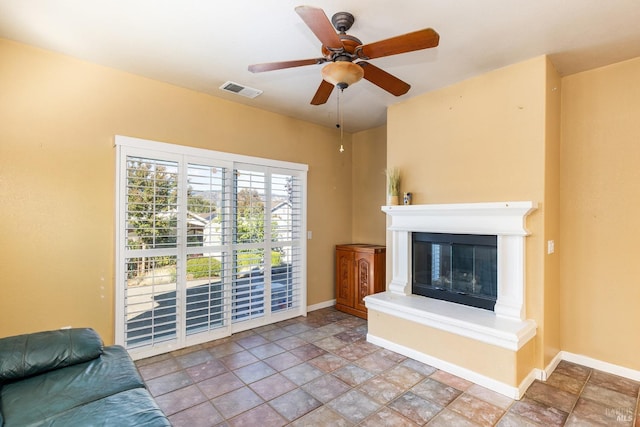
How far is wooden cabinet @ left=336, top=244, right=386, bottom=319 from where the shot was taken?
14.1 ft

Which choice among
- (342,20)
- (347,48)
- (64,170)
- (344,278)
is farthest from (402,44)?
(344,278)

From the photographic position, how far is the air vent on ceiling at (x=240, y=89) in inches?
133

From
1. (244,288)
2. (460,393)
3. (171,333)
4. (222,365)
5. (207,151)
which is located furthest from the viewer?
(244,288)

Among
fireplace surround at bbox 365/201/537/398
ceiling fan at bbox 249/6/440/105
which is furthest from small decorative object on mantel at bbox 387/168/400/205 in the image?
ceiling fan at bbox 249/6/440/105

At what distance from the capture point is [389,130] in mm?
3947

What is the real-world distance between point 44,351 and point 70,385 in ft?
1.17

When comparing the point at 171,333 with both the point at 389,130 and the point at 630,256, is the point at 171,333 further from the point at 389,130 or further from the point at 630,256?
the point at 630,256

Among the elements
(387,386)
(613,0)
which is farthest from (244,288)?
(613,0)

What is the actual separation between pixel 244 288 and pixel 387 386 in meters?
2.03

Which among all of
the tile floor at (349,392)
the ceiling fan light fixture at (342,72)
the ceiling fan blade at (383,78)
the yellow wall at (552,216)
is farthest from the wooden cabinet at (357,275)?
the ceiling fan light fixture at (342,72)

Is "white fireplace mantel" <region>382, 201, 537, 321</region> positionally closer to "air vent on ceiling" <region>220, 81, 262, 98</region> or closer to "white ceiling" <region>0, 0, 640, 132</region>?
"white ceiling" <region>0, 0, 640, 132</region>

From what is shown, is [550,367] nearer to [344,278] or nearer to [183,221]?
[344,278]

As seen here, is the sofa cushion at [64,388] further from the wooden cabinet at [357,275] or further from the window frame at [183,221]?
the wooden cabinet at [357,275]

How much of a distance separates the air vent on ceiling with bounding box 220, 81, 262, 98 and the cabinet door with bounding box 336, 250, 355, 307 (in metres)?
2.49
